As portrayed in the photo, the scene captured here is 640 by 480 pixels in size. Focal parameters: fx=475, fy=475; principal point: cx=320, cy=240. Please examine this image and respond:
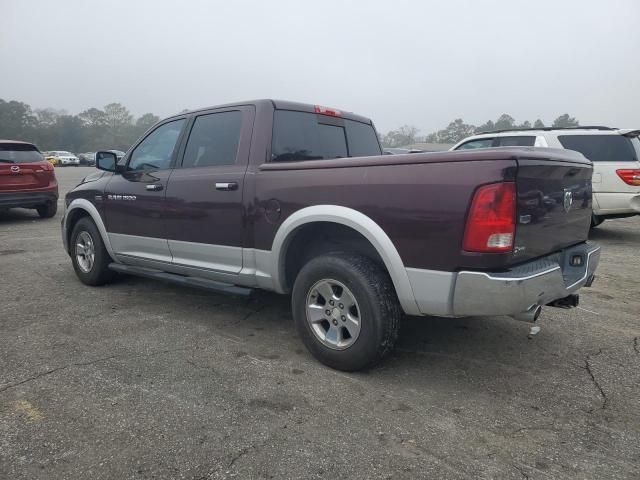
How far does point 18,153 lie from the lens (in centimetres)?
973

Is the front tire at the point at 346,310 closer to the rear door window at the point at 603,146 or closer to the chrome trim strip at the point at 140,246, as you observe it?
the chrome trim strip at the point at 140,246

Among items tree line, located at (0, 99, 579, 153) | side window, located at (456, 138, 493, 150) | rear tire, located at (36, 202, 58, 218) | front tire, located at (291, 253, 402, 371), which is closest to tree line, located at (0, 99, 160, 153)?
tree line, located at (0, 99, 579, 153)

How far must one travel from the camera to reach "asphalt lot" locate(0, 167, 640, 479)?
7.25 feet

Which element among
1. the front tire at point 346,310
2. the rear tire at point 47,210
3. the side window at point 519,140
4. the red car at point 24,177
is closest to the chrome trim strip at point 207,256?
the front tire at point 346,310

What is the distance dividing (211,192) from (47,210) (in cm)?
874

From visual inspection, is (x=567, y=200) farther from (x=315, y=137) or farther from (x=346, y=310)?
(x=315, y=137)

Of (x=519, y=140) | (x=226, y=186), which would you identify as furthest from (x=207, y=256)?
(x=519, y=140)

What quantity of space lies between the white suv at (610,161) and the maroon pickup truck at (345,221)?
441cm

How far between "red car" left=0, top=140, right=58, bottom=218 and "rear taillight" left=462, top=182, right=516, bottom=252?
9.83 m

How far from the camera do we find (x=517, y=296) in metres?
2.50

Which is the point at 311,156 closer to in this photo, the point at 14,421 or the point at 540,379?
the point at 540,379

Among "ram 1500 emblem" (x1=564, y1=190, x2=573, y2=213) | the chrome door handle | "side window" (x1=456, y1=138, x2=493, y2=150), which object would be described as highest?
"side window" (x1=456, y1=138, x2=493, y2=150)

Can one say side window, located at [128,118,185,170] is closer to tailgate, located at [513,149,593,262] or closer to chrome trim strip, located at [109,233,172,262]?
chrome trim strip, located at [109,233,172,262]

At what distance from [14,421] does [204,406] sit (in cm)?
99
